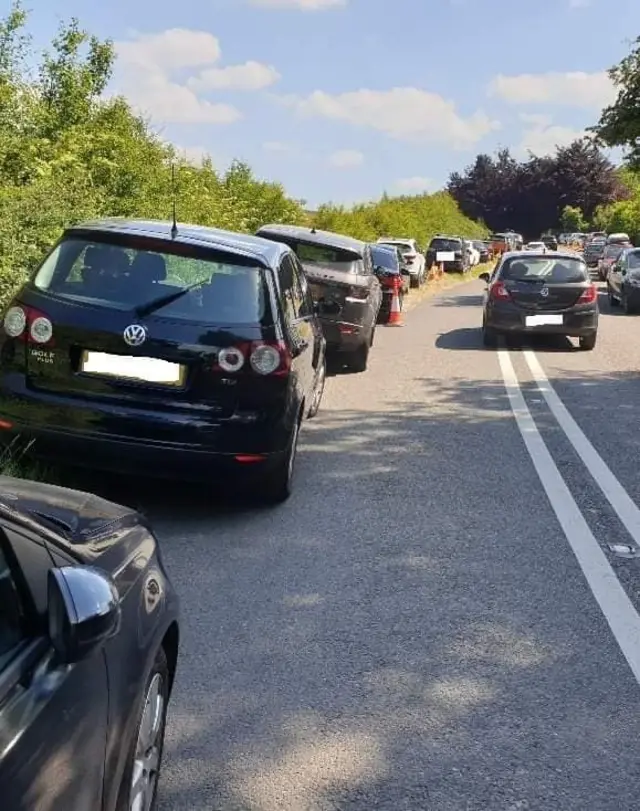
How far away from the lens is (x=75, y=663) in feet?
7.14

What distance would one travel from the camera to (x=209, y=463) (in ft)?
18.9

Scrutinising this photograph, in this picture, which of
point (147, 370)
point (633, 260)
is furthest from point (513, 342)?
point (147, 370)

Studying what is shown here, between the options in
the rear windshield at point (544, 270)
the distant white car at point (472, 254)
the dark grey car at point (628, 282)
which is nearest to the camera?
the rear windshield at point (544, 270)

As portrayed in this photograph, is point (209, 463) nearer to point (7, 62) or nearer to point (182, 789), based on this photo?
point (182, 789)

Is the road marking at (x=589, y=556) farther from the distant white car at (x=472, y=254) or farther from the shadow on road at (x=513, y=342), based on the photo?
the distant white car at (x=472, y=254)

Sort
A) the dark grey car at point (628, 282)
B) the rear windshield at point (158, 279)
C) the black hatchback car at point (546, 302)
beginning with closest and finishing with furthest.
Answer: the rear windshield at point (158, 279) < the black hatchback car at point (546, 302) < the dark grey car at point (628, 282)

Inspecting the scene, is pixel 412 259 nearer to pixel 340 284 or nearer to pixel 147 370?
pixel 340 284

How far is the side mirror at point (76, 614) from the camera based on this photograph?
2.08 metres

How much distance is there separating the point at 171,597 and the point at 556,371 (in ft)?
36.4

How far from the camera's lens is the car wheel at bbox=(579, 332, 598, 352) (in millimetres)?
15820

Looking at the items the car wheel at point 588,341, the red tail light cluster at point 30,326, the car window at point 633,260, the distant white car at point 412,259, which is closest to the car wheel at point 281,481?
the red tail light cluster at point 30,326

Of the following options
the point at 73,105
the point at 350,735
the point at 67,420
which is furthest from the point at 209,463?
the point at 73,105

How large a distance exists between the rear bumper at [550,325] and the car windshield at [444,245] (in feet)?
102

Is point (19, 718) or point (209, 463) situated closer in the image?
point (19, 718)
